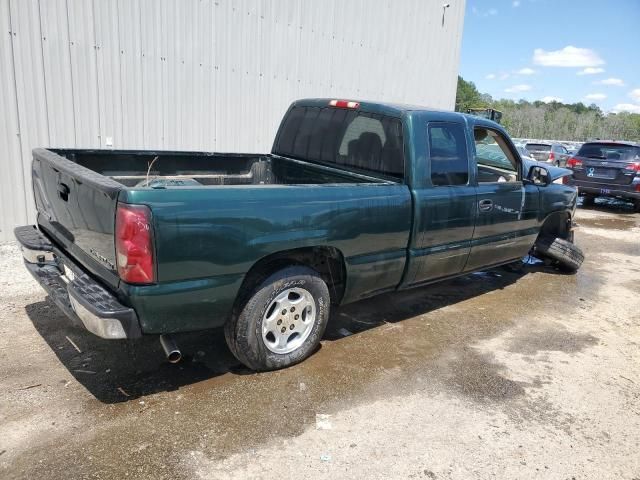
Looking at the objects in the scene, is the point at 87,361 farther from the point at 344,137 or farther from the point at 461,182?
the point at 461,182

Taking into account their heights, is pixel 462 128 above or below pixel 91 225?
above

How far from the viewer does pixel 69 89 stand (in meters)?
6.33

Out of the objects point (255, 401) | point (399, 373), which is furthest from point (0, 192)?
point (399, 373)

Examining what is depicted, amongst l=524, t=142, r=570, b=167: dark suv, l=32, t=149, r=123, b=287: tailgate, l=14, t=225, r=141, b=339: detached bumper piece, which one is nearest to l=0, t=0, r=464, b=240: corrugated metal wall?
l=32, t=149, r=123, b=287: tailgate

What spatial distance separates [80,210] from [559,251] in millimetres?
5621

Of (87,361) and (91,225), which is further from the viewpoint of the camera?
(87,361)

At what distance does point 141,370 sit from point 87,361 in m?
0.42

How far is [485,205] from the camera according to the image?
186 inches

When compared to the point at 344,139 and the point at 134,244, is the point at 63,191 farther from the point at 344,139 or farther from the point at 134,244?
the point at 344,139

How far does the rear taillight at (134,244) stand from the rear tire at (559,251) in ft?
17.0

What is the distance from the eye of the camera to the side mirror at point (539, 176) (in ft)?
17.7

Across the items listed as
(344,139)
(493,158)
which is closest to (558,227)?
(493,158)

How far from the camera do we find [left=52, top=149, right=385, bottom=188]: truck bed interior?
14.6 feet

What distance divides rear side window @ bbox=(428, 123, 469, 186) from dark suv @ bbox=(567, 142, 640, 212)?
9.48 m
